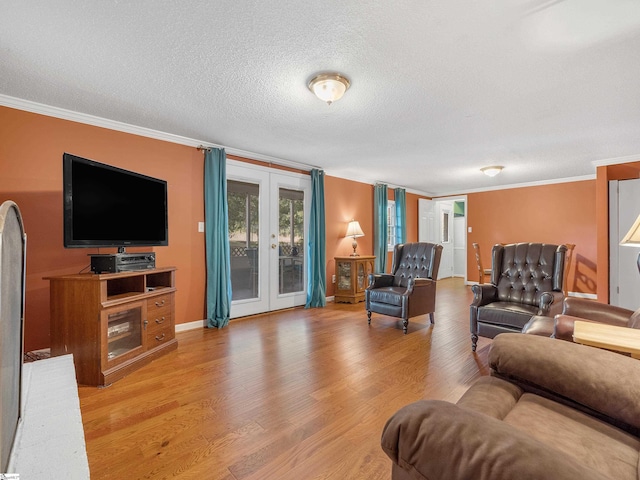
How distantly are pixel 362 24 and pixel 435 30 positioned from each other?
1.43 feet

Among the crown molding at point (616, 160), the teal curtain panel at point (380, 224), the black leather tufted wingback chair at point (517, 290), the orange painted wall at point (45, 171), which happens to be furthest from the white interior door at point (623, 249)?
the orange painted wall at point (45, 171)

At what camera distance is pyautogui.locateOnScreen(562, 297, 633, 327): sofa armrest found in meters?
1.91

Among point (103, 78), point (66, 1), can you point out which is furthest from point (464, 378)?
point (103, 78)

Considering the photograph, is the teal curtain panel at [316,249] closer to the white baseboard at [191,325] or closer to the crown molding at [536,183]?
the white baseboard at [191,325]

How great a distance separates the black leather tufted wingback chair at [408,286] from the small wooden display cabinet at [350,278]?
1084 millimetres

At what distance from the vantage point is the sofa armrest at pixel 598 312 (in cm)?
191

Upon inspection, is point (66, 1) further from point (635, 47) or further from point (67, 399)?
point (635, 47)

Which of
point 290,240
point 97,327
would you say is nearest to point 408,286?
point 290,240

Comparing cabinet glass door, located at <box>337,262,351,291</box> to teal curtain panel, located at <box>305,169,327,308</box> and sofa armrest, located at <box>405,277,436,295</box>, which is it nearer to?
teal curtain panel, located at <box>305,169,327,308</box>

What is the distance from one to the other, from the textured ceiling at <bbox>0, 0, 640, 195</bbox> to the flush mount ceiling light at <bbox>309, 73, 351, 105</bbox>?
54 millimetres

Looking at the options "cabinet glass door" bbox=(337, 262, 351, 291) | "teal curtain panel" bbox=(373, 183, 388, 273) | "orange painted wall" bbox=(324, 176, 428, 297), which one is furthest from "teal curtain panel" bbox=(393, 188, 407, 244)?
A: "cabinet glass door" bbox=(337, 262, 351, 291)

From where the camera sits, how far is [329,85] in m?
2.27

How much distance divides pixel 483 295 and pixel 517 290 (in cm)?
39

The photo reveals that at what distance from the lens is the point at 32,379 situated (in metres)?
1.12
